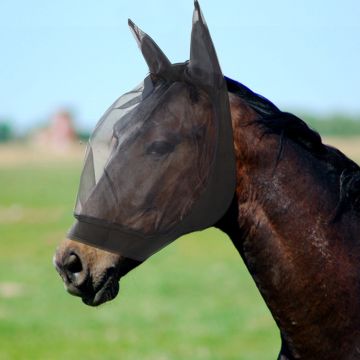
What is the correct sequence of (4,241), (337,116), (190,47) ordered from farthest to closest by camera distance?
1. (337,116)
2. (4,241)
3. (190,47)

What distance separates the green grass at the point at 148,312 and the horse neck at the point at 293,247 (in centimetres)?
601

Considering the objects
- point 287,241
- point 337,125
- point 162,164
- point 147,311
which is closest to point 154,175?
point 162,164

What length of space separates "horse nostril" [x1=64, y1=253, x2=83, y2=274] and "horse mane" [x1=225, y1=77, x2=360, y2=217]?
811mm

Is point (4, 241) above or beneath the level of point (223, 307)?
beneath

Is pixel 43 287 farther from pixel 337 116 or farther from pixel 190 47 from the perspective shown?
pixel 337 116

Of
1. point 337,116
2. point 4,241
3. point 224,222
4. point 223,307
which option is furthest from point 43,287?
point 337,116

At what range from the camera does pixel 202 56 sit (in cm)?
372

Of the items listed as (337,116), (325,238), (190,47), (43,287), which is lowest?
(337,116)

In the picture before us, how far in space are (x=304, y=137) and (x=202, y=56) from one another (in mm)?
528

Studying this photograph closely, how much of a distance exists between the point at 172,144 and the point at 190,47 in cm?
34

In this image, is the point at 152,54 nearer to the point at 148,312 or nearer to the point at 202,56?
the point at 202,56

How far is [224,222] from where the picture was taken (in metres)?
3.94

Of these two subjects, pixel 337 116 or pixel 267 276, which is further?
pixel 337 116

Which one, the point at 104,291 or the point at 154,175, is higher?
the point at 154,175
